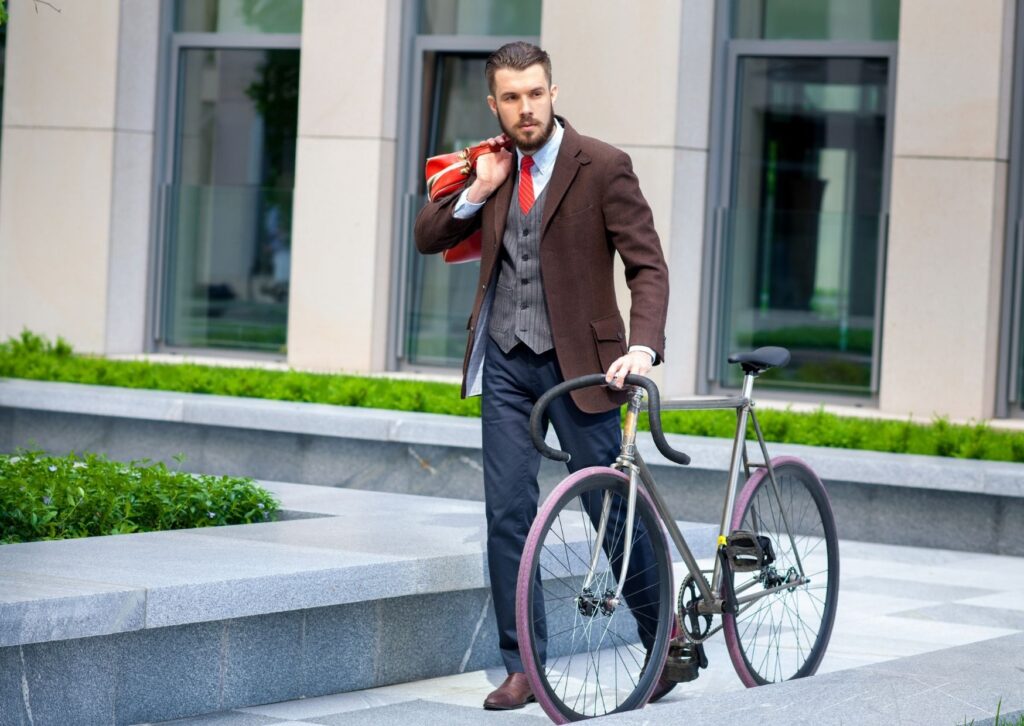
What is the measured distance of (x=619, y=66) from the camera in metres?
13.5

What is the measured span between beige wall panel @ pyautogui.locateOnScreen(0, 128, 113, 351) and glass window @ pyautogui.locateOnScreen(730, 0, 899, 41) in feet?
17.9

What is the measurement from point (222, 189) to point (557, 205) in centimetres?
1035

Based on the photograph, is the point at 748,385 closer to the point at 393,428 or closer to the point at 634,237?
the point at 634,237

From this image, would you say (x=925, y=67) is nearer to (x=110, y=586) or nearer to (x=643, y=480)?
(x=643, y=480)

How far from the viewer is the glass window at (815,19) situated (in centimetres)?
1350

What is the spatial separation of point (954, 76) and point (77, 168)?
7.30m

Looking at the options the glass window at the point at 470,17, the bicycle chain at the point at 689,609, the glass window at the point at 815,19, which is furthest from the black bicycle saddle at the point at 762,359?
the glass window at the point at 470,17

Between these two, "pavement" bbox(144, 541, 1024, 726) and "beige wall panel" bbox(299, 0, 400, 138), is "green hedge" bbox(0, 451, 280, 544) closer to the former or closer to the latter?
"pavement" bbox(144, 541, 1024, 726)

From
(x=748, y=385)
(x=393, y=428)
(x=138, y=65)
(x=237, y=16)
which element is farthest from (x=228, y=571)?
(x=237, y=16)

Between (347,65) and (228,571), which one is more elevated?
(347,65)

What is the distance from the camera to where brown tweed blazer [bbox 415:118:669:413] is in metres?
5.70

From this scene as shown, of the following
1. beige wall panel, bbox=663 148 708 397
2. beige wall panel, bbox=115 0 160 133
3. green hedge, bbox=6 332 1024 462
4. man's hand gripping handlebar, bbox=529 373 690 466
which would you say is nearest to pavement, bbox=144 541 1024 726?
man's hand gripping handlebar, bbox=529 373 690 466

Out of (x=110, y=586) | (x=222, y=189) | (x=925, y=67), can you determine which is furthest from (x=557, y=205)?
(x=222, y=189)

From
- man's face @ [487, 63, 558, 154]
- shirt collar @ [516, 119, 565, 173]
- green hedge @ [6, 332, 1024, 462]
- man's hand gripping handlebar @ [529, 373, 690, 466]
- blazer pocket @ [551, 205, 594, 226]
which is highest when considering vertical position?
man's face @ [487, 63, 558, 154]
